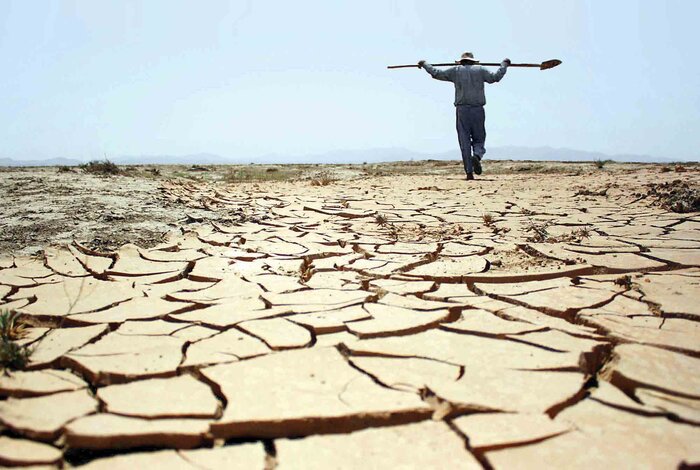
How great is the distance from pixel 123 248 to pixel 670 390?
325cm

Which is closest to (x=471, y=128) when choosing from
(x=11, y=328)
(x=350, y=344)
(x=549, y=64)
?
(x=549, y=64)

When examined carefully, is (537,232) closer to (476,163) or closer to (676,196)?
(676,196)

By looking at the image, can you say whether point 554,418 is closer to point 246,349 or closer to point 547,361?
point 547,361

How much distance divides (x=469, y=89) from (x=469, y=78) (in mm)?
151

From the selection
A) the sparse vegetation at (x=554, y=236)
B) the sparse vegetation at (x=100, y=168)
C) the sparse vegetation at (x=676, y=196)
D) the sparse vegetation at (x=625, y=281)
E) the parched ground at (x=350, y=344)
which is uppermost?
the sparse vegetation at (x=100, y=168)

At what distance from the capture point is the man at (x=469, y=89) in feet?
24.1

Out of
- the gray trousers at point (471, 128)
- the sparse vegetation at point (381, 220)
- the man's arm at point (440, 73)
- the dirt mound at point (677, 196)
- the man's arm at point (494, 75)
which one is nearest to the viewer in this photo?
the sparse vegetation at point (381, 220)

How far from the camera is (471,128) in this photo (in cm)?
764

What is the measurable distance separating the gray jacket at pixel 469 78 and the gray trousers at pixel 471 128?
0.10 m

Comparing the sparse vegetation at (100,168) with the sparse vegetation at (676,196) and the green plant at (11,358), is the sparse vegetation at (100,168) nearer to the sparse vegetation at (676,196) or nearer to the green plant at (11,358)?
the green plant at (11,358)

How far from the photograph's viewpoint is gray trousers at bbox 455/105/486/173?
24.7 feet

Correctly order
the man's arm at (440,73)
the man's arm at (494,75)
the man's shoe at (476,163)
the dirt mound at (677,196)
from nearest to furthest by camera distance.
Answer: the dirt mound at (677,196)
the man's arm at (494,75)
the man's arm at (440,73)
the man's shoe at (476,163)

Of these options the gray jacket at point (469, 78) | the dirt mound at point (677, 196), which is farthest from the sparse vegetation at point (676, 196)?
the gray jacket at point (469, 78)

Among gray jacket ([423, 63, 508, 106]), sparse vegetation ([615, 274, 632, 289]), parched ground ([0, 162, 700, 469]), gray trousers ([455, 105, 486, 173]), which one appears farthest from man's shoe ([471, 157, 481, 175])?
sparse vegetation ([615, 274, 632, 289])
